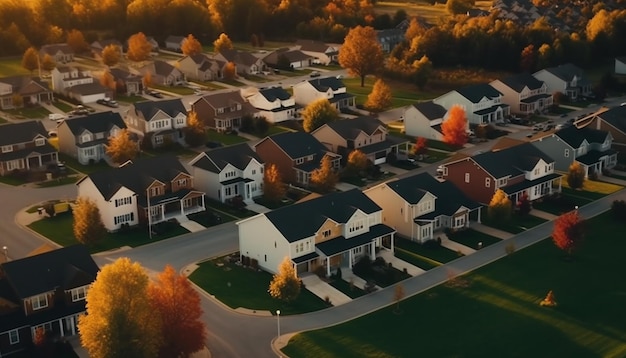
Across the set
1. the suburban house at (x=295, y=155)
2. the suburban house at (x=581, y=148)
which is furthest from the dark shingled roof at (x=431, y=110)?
the suburban house at (x=295, y=155)

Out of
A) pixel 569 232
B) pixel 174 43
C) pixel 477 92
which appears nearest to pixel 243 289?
pixel 569 232

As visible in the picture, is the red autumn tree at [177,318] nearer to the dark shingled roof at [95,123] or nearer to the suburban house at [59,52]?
the dark shingled roof at [95,123]

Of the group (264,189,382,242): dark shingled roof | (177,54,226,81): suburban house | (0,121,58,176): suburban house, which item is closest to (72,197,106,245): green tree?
(264,189,382,242): dark shingled roof

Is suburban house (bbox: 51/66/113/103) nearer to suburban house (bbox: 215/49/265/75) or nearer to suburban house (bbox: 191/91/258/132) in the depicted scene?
suburban house (bbox: 191/91/258/132)

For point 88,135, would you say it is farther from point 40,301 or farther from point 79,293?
point 40,301

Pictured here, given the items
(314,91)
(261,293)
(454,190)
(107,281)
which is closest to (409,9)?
(314,91)

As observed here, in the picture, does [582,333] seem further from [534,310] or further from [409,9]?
[409,9]
